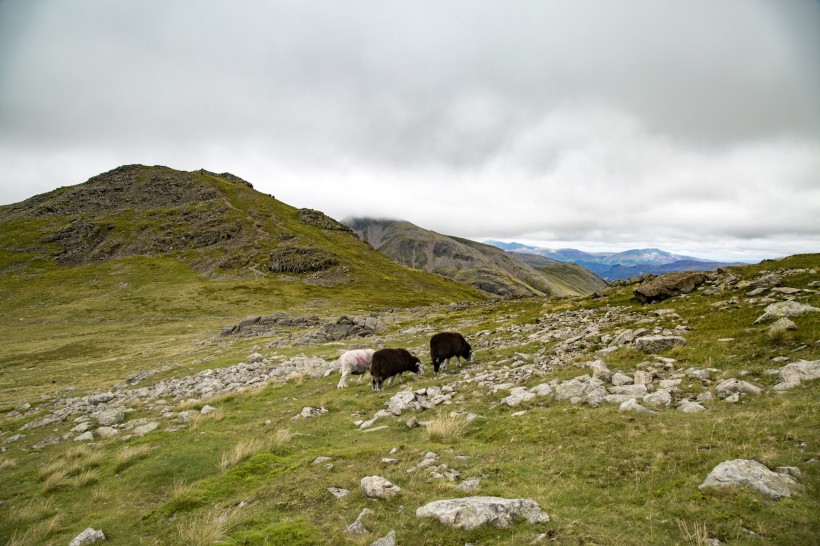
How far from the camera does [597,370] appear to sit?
13.8m

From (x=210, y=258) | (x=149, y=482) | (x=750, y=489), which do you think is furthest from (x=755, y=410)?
(x=210, y=258)

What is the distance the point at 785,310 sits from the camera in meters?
14.7

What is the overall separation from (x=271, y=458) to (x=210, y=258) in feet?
495

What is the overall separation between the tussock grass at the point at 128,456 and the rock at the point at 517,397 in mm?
12984

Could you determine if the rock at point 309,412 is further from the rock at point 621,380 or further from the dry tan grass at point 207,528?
the rock at point 621,380

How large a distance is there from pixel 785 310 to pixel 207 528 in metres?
20.0

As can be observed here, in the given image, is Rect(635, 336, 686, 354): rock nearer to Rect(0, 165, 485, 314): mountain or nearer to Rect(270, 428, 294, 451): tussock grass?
Rect(270, 428, 294, 451): tussock grass

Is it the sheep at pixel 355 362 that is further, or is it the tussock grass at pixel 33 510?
the sheep at pixel 355 362

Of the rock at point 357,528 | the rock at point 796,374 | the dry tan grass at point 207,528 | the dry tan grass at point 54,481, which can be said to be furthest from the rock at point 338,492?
the rock at point 796,374

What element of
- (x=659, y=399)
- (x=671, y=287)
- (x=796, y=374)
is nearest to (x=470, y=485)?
(x=659, y=399)

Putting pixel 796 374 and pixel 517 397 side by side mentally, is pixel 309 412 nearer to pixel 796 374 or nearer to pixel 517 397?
pixel 517 397

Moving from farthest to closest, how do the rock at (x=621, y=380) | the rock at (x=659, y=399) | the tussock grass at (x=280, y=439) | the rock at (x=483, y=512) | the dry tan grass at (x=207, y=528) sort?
the rock at (x=621, y=380) < the tussock grass at (x=280, y=439) < the rock at (x=659, y=399) < the dry tan grass at (x=207, y=528) < the rock at (x=483, y=512)

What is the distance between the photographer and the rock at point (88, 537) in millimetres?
8430

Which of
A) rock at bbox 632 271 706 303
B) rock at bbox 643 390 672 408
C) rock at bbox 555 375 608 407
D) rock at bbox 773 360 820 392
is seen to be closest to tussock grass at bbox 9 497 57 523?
rock at bbox 555 375 608 407
